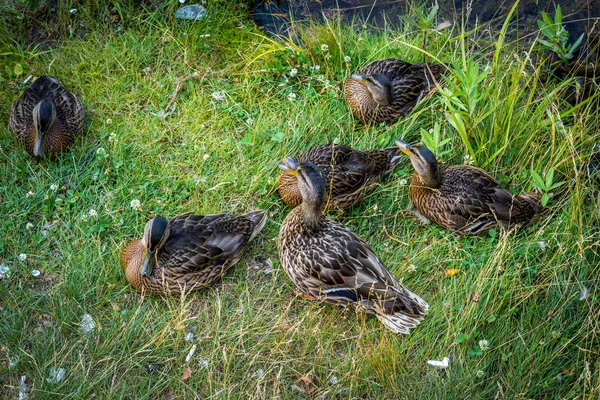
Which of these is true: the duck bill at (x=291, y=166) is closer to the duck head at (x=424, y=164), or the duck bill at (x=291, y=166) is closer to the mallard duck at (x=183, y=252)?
the mallard duck at (x=183, y=252)

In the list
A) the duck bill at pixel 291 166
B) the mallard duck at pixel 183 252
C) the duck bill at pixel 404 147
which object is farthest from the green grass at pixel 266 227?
the duck bill at pixel 291 166

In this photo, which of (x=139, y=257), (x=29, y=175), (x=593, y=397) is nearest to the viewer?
(x=593, y=397)

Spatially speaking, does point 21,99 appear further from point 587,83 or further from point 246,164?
point 587,83

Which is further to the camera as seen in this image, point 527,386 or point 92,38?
point 92,38

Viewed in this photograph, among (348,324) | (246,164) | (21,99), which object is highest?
(21,99)

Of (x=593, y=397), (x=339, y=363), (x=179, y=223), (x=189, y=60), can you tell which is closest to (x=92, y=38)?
(x=189, y=60)

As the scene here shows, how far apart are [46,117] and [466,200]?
3.33 m

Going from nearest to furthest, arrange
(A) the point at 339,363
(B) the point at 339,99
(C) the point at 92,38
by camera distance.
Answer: (A) the point at 339,363 → (B) the point at 339,99 → (C) the point at 92,38

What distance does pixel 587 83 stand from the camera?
19.0 feet

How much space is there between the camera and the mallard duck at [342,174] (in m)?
5.09

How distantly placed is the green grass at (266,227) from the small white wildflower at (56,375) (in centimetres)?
4

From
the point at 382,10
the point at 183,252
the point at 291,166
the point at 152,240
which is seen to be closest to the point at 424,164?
the point at 291,166

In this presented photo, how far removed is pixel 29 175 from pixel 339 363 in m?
3.00

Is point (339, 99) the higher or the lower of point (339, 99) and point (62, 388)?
the higher
